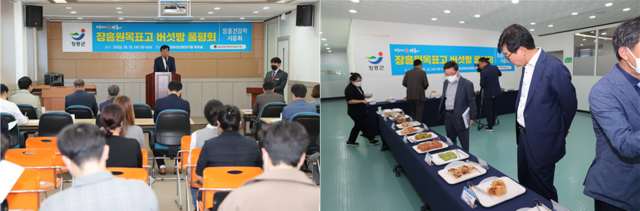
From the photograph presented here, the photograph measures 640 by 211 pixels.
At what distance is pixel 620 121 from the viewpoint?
1294mm

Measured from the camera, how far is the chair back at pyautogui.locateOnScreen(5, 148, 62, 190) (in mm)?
2260

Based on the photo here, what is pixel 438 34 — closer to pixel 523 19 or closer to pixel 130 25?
pixel 523 19

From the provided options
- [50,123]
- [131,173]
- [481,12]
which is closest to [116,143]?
[131,173]

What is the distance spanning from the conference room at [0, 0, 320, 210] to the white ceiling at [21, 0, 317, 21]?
4 cm

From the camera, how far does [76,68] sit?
338 inches

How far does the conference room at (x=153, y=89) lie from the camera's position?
1.95m

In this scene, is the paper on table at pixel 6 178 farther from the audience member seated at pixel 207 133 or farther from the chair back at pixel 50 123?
the chair back at pixel 50 123

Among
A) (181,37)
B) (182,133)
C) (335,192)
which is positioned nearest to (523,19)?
(335,192)

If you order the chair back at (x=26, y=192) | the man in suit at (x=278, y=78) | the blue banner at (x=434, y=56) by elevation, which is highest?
the blue banner at (x=434, y=56)

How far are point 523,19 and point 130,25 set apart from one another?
956cm

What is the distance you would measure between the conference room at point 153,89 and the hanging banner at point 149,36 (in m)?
0.03

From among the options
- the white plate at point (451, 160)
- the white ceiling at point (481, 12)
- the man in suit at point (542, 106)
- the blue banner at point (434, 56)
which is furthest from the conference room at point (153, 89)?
the blue banner at point (434, 56)

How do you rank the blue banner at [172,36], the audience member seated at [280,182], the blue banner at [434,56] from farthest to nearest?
the blue banner at [172,36], the blue banner at [434,56], the audience member seated at [280,182]

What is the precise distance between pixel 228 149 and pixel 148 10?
663cm
